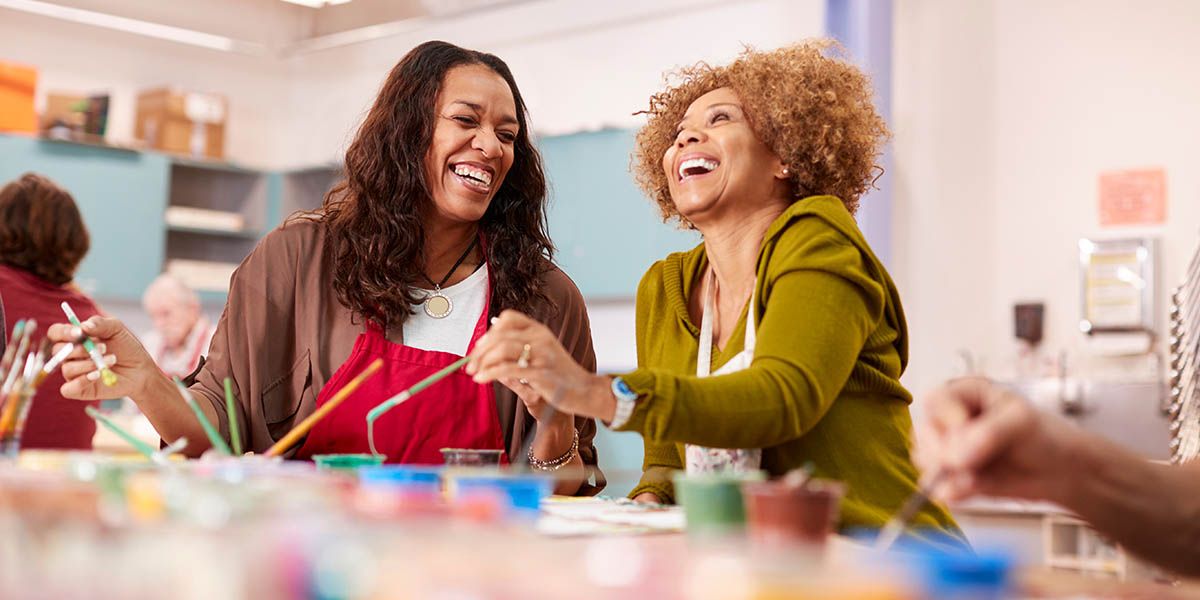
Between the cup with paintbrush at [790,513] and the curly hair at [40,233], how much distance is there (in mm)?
3235

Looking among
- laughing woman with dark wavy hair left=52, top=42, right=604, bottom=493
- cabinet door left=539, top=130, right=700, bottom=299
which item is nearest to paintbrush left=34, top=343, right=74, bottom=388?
laughing woman with dark wavy hair left=52, top=42, right=604, bottom=493

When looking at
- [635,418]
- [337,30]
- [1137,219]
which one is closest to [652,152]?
[635,418]

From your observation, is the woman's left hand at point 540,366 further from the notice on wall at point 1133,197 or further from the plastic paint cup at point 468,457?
the notice on wall at point 1133,197

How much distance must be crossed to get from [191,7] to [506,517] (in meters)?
7.72

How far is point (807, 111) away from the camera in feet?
7.25

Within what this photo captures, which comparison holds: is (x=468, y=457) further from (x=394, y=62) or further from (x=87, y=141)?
(x=394, y=62)

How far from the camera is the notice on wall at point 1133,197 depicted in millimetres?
5125

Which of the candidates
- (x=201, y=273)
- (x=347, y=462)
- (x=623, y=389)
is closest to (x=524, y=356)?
(x=623, y=389)

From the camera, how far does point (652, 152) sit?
8.25 ft

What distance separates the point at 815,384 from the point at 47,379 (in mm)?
2521

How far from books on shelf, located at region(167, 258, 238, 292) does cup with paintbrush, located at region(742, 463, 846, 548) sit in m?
6.73

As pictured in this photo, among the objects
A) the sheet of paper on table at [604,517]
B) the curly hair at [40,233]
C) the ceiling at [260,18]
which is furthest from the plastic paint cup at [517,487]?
the ceiling at [260,18]

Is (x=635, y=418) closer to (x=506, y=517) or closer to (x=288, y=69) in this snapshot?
(x=506, y=517)

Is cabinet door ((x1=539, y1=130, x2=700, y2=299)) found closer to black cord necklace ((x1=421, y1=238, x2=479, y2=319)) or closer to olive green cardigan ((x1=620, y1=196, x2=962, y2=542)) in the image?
black cord necklace ((x1=421, y1=238, x2=479, y2=319))
